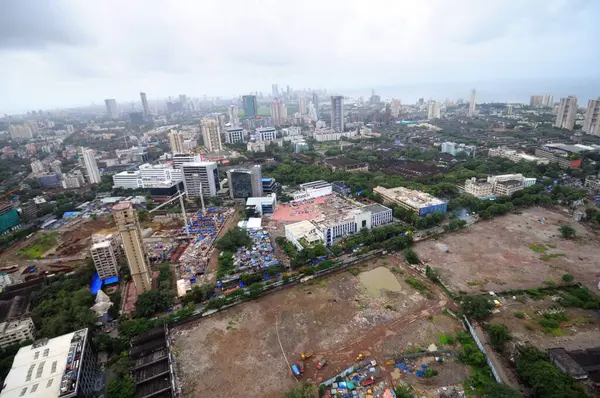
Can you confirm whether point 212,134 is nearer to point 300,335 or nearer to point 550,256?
point 300,335

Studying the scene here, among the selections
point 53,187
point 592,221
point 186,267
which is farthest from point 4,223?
point 592,221

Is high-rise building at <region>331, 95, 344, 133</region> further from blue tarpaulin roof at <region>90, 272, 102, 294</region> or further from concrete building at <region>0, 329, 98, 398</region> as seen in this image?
concrete building at <region>0, 329, 98, 398</region>

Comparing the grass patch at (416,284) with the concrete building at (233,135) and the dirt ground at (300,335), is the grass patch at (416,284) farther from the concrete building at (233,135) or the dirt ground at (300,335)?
the concrete building at (233,135)

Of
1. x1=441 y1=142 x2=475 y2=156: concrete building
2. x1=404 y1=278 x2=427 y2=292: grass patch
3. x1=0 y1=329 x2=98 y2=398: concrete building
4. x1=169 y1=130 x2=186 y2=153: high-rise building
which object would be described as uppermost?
x1=169 y1=130 x2=186 y2=153: high-rise building

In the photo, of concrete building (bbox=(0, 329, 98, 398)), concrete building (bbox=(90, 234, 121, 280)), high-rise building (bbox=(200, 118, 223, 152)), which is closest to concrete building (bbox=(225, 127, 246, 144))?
high-rise building (bbox=(200, 118, 223, 152))

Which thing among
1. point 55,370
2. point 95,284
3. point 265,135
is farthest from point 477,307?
point 265,135

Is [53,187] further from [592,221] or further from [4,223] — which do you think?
[592,221]
